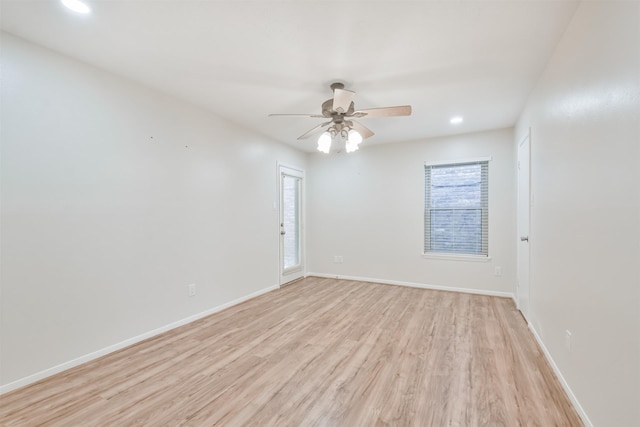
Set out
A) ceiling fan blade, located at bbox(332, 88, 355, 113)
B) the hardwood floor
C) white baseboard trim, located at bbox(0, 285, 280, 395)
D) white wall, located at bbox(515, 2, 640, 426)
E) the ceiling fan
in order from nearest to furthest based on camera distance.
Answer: white wall, located at bbox(515, 2, 640, 426), the hardwood floor, white baseboard trim, located at bbox(0, 285, 280, 395), ceiling fan blade, located at bbox(332, 88, 355, 113), the ceiling fan

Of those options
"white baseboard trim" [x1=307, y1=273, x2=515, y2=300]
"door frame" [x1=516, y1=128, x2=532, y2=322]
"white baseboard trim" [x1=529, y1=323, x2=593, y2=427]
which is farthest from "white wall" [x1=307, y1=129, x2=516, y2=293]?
"white baseboard trim" [x1=529, y1=323, x2=593, y2=427]

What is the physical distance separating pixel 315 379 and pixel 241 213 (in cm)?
254

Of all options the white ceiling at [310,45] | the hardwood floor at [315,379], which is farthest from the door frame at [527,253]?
the white ceiling at [310,45]

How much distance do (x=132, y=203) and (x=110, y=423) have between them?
70.4 inches

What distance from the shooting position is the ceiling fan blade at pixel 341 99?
7.55 ft

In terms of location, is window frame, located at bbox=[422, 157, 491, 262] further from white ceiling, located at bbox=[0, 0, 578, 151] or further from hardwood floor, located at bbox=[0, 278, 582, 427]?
white ceiling, located at bbox=[0, 0, 578, 151]

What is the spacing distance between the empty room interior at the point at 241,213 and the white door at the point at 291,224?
106 centimetres

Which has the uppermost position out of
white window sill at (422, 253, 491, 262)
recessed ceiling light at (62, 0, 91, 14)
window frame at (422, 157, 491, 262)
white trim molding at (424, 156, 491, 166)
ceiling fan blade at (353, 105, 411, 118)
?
recessed ceiling light at (62, 0, 91, 14)

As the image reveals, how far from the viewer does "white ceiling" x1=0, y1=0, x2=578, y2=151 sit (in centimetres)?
179

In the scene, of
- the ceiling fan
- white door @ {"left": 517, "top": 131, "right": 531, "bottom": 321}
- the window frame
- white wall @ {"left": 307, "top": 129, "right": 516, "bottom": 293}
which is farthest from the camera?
the window frame

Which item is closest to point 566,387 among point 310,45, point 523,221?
point 523,221

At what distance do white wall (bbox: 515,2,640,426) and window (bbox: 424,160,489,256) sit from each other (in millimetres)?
2121

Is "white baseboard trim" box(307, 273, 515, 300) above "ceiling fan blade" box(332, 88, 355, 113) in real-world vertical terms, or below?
below

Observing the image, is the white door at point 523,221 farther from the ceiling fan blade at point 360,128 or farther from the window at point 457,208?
the ceiling fan blade at point 360,128
